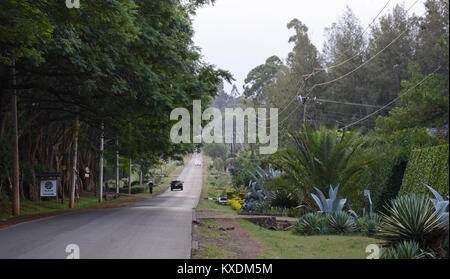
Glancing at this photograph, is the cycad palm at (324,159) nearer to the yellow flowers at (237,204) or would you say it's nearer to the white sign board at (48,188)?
the yellow flowers at (237,204)

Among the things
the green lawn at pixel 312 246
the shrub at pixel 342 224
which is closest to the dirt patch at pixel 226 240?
the green lawn at pixel 312 246

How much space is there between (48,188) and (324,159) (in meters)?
13.9

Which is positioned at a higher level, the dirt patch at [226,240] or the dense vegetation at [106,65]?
the dense vegetation at [106,65]

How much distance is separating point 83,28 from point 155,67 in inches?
170

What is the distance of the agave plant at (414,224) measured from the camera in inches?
401

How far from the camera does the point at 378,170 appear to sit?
18.8 meters

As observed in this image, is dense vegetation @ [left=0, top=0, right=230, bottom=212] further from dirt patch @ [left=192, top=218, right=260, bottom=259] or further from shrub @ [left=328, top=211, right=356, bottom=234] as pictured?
shrub @ [left=328, top=211, right=356, bottom=234]

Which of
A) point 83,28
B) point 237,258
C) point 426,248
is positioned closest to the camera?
point 426,248

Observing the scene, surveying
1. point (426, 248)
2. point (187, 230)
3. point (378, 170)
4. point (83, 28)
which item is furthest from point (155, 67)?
point (426, 248)

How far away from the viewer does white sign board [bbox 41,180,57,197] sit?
2533 centimetres

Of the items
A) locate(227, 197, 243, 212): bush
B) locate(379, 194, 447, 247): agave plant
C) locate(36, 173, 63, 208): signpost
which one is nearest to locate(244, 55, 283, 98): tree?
locate(227, 197, 243, 212): bush

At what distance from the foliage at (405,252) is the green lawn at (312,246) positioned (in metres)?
1.01

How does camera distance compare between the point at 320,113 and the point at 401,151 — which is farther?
the point at 320,113
